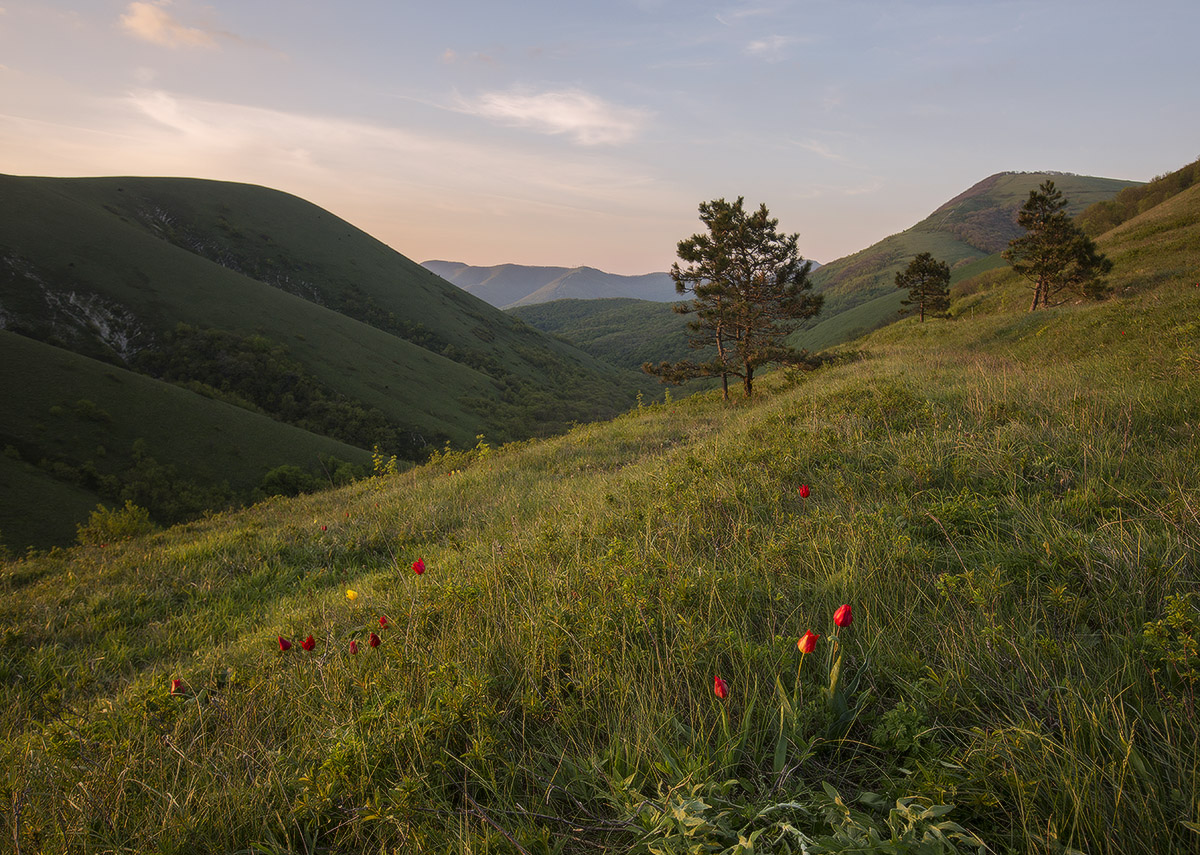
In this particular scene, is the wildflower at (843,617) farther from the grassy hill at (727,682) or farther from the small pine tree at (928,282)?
the small pine tree at (928,282)

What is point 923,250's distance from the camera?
113375mm

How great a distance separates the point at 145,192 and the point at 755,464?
Answer: 162574mm

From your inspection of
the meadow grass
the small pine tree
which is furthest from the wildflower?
the small pine tree

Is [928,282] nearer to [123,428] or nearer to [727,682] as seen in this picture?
[727,682]

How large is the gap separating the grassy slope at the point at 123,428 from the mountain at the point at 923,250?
71.3 metres

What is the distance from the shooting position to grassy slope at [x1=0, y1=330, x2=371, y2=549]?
149 feet

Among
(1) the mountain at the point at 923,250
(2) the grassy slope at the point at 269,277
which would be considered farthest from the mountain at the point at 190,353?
(1) the mountain at the point at 923,250

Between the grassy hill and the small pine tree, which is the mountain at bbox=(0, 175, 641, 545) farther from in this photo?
the small pine tree

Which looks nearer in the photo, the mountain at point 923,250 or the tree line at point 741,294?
the tree line at point 741,294

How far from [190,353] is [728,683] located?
94.1 metres

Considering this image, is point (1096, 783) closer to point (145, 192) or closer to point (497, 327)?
point (497, 327)

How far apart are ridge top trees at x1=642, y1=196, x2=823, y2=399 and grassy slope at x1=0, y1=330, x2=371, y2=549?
4170 cm

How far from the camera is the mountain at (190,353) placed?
4891 centimetres

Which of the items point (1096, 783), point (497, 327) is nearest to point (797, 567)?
point (1096, 783)
